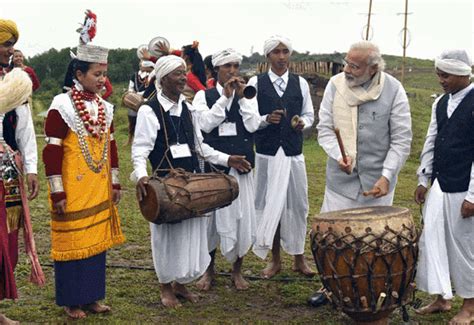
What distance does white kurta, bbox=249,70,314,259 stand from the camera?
605 centimetres

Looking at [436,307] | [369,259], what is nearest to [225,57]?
[369,259]

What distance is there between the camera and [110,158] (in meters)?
5.21

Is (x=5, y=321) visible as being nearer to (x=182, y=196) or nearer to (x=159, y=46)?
(x=182, y=196)

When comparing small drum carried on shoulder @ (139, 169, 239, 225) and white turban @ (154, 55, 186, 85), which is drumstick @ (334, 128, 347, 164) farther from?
white turban @ (154, 55, 186, 85)

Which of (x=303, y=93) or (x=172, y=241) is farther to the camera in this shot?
(x=303, y=93)

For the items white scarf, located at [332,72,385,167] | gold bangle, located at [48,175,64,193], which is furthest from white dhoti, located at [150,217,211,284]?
white scarf, located at [332,72,385,167]

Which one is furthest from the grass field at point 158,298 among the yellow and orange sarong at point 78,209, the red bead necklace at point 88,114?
the red bead necklace at point 88,114

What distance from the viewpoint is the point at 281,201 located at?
6090 millimetres

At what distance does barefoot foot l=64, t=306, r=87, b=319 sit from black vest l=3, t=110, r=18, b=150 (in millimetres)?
1270

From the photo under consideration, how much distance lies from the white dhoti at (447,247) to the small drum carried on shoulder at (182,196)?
5.11 feet


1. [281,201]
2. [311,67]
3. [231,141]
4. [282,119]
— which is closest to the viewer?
[231,141]

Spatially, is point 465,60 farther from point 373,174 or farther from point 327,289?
point 327,289

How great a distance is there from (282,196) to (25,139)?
2326 mm

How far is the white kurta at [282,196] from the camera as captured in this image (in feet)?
19.9
